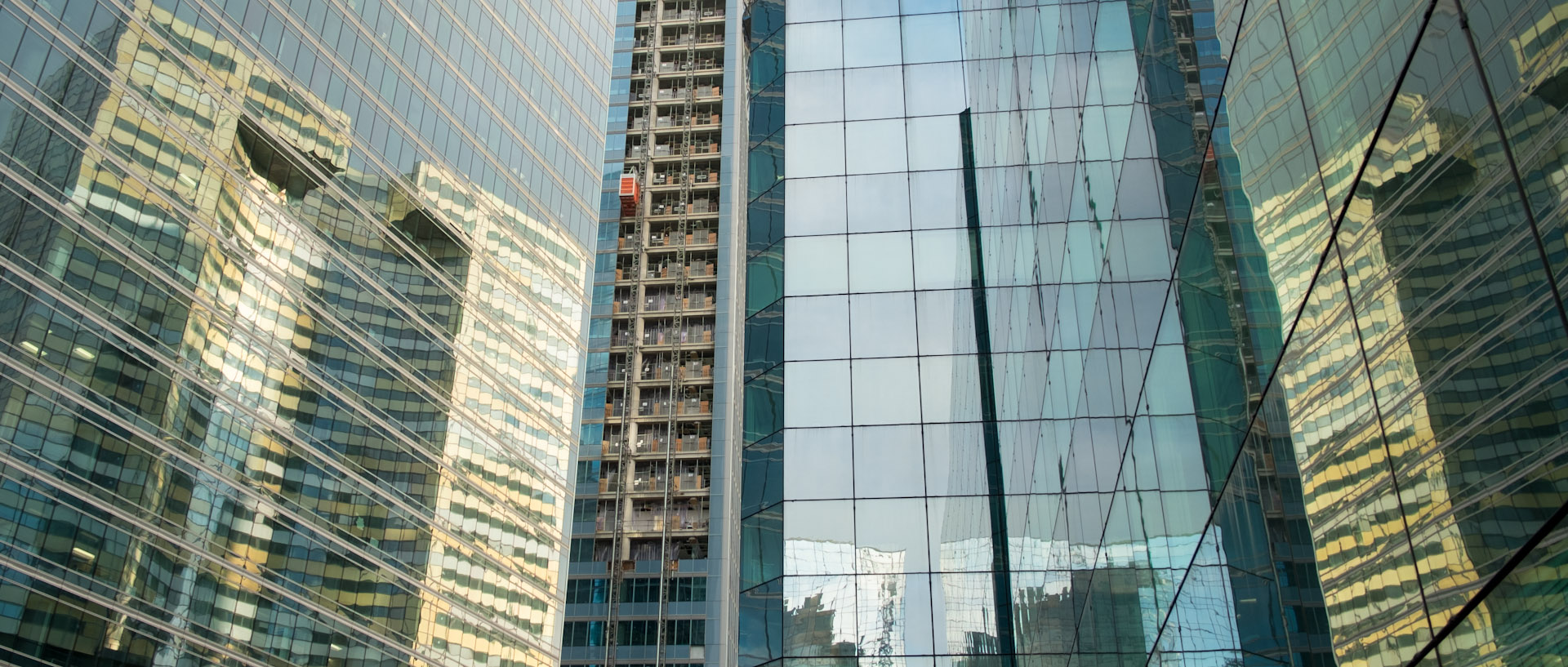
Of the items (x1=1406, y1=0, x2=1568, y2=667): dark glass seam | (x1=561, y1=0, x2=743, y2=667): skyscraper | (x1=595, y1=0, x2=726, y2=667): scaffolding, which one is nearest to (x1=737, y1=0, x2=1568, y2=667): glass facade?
(x1=1406, y1=0, x2=1568, y2=667): dark glass seam

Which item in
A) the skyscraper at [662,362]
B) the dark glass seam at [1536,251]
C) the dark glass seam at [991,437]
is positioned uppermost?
the skyscraper at [662,362]

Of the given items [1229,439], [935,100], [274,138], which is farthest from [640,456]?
[1229,439]

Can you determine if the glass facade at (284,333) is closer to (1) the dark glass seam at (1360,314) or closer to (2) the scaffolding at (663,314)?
(2) the scaffolding at (663,314)

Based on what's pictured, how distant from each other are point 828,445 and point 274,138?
134 feet

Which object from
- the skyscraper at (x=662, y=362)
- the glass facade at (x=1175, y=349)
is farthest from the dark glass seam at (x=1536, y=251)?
the skyscraper at (x=662, y=362)

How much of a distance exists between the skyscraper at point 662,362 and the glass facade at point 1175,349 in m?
66.5

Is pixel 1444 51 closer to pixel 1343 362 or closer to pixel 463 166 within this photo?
pixel 1343 362

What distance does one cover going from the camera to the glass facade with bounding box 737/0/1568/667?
6102 millimetres

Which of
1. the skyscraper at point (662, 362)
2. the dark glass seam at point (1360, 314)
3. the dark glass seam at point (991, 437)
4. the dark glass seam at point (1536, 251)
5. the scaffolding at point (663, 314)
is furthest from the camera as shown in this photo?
the scaffolding at point (663, 314)

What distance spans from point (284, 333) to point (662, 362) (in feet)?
171

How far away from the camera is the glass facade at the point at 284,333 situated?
4581 cm

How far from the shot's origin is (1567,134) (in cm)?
516

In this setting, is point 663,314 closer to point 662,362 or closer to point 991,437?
point 662,362

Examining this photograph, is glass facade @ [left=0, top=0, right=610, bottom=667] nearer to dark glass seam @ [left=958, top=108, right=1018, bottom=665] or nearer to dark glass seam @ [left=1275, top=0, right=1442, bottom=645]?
dark glass seam @ [left=958, top=108, right=1018, bottom=665]
